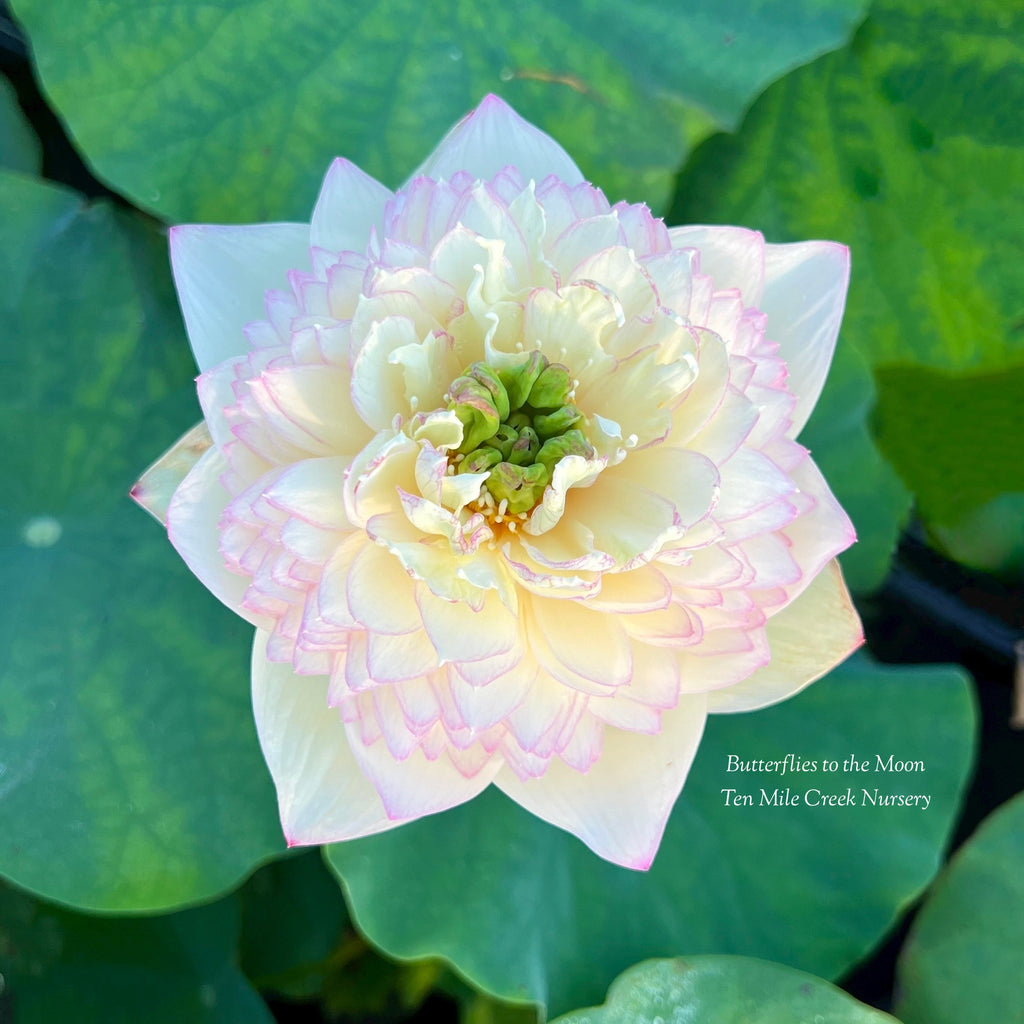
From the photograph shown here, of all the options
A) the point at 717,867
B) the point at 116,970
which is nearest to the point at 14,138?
the point at 116,970

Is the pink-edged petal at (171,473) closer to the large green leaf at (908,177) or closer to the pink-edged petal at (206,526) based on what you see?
the pink-edged petal at (206,526)

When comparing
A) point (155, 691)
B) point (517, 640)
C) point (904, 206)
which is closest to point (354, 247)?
point (517, 640)

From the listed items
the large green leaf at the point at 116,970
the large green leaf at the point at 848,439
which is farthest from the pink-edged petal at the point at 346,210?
the large green leaf at the point at 116,970

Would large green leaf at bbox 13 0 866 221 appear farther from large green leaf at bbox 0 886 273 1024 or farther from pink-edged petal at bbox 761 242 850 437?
large green leaf at bbox 0 886 273 1024

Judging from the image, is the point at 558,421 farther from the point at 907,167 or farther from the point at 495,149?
the point at 907,167

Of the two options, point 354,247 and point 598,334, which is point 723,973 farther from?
point 354,247

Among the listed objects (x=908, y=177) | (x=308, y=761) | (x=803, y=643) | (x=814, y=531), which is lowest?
(x=308, y=761)
